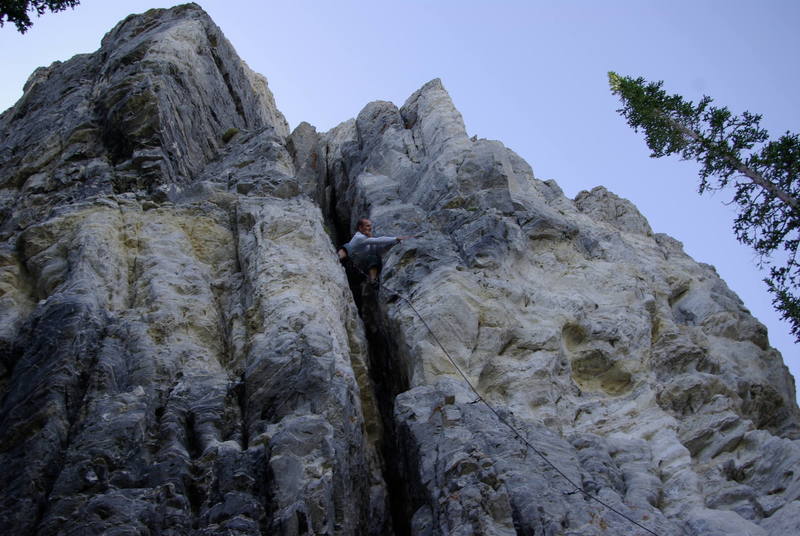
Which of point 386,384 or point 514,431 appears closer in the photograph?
point 514,431

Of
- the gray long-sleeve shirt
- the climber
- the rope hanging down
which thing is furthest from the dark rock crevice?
the rope hanging down

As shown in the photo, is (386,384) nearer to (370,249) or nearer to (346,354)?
(346,354)

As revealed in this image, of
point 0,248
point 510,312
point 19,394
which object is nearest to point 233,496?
point 19,394

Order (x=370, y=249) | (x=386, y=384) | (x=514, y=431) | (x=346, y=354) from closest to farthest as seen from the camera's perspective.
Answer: (x=514, y=431) → (x=346, y=354) → (x=386, y=384) → (x=370, y=249)

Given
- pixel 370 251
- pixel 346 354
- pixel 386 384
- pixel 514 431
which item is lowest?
pixel 514 431

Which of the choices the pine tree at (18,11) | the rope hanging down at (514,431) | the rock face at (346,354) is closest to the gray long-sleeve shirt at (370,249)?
the rock face at (346,354)

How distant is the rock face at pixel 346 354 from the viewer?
12656 millimetres

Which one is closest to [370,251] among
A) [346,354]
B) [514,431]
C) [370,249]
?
[370,249]

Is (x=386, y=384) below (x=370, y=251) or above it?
below

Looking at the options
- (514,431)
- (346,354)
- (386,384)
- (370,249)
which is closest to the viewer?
(514,431)

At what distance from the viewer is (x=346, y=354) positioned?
1627cm

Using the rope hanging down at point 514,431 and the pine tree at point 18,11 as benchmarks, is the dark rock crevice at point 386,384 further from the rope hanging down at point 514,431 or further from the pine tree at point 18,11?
the pine tree at point 18,11

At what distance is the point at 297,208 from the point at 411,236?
2.70m

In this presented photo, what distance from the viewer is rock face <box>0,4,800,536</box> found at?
12.7 m
